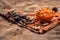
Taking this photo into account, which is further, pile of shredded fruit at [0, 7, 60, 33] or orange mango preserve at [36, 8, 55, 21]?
orange mango preserve at [36, 8, 55, 21]

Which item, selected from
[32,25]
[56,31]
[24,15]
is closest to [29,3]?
[24,15]

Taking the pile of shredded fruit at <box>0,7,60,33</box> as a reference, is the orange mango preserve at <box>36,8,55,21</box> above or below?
above

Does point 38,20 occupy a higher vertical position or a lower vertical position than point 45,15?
lower

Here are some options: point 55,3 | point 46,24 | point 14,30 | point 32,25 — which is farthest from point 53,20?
point 55,3

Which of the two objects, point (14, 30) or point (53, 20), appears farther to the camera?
A: point (53, 20)

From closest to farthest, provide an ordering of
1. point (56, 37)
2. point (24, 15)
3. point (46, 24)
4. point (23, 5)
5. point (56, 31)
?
1. point (56, 37)
2. point (56, 31)
3. point (46, 24)
4. point (24, 15)
5. point (23, 5)

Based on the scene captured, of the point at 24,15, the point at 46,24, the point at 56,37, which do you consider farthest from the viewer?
the point at 24,15

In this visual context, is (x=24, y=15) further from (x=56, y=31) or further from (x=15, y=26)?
(x=56, y=31)

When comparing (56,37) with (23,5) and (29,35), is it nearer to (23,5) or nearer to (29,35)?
Answer: (29,35)

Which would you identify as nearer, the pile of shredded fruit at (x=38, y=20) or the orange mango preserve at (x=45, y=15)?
the pile of shredded fruit at (x=38, y=20)

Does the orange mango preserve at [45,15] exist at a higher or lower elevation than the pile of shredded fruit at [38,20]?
higher
